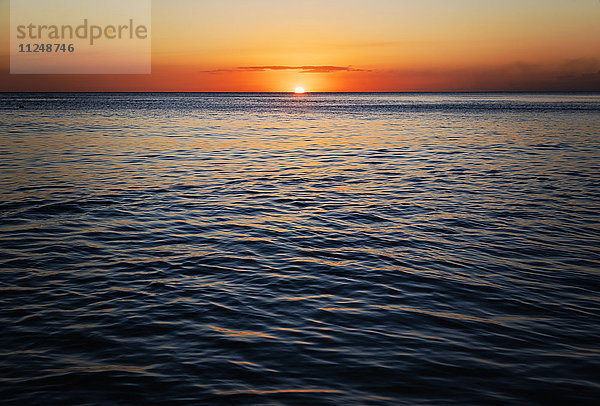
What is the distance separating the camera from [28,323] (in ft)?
27.2

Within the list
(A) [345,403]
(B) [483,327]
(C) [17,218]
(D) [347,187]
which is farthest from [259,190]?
(A) [345,403]

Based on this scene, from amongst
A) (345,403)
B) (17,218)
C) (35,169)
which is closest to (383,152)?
(35,169)

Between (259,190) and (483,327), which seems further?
(259,190)

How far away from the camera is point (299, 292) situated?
976cm

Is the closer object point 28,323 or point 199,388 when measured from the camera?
point 199,388

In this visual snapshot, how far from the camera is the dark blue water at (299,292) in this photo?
21.8 feet

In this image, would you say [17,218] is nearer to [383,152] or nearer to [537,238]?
[537,238]

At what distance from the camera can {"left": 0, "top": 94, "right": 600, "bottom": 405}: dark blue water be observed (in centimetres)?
666

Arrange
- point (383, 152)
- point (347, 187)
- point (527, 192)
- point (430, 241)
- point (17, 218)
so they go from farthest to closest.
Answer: point (383, 152) → point (347, 187) → point (527, 192) → point (17, 218) → point (430, 241)

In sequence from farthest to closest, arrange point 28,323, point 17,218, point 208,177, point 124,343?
1. point 208,177
2. point 17,218
3. point 28,323
4. point 124,343

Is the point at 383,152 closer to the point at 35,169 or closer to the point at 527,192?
the point at 527,192

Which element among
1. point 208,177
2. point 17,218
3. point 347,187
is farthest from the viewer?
point 208,177

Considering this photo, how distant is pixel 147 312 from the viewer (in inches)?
344

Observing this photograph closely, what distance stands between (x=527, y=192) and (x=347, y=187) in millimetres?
7342
